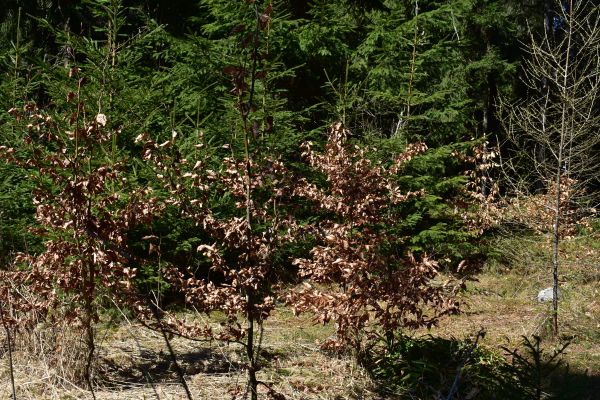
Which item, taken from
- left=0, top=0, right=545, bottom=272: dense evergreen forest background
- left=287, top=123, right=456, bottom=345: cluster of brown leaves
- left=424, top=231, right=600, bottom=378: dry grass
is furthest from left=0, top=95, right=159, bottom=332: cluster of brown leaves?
left=424, top=231, right=600, bottom=378: dry grass

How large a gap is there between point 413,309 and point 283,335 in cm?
242

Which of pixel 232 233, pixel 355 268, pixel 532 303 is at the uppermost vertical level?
pixel 232 233

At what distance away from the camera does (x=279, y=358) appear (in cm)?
614

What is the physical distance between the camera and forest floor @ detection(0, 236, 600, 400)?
16.0 ft

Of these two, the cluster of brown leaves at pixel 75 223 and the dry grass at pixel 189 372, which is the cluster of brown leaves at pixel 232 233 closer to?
the cluster of brown leaves at pixel 75 223

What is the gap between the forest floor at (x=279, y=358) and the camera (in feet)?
16.0

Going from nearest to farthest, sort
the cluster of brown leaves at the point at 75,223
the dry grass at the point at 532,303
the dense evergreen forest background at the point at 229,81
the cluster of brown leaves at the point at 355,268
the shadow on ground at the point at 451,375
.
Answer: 1. the cluster of brown leaves at the point at 75,223
2. the cluster of brown leaves at the point at 355,268
3. the shadow on ground at the point at 451,375
4. the dense evergreen forest background at the point at 229,81
5. the dry grass at the point at 532,303

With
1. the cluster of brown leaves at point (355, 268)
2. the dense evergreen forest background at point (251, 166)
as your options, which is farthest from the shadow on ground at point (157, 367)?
the cluster of brown leaves at point (355, 268)

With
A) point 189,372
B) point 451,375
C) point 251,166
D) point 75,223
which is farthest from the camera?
point 451,375

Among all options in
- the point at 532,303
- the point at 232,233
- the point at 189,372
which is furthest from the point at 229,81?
the point at 532,303

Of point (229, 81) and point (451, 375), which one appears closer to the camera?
point (451, 375)

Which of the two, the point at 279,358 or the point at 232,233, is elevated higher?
the point at 232,233

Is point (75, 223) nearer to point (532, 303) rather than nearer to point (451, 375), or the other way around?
point (451, 375)

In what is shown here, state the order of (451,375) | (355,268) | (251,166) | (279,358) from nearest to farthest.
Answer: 1. (251,166)
2. (355,268)
3. (451,375)
4. (279,358)
